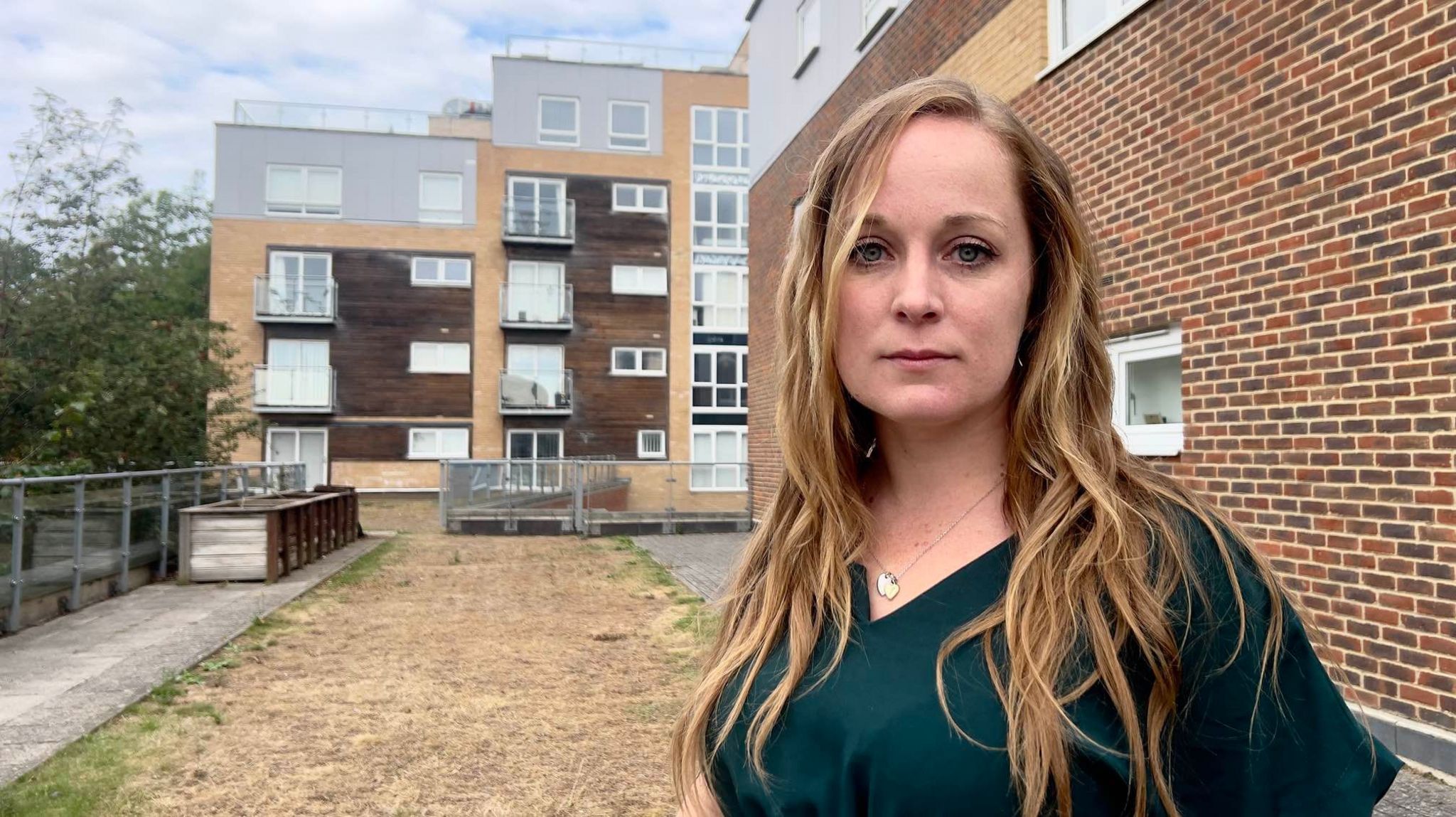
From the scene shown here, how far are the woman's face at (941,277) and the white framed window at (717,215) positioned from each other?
31984 mm

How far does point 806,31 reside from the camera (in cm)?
1377

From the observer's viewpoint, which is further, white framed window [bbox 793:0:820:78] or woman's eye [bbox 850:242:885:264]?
white framed window [bbox 793:0:820:78]

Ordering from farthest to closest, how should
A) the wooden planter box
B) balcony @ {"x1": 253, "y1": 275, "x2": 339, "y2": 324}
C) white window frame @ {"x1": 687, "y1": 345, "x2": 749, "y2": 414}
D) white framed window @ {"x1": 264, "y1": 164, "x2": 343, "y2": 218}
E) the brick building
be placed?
white window frame @ {"x1": 687, "y1": 345, "x2": 749, "y2": 414}
white framed window @ {"x1": 264, "y1": 164, "x2": 343, "y2": 218}
balcony @ {"x1": 253, "y1": 275, "x2": 339, "y2": 324}
the wooden planter box
the brick building

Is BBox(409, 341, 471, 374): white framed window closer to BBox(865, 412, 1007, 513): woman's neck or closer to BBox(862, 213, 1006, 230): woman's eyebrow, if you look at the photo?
BBox(865, 412, 1007, 513): woman's neck

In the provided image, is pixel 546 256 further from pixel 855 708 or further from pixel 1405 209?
pixel 855 708

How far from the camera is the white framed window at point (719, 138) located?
3300 centimetres

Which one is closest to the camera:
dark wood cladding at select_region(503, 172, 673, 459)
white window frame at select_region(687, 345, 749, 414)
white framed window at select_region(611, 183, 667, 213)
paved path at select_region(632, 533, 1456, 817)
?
paved path at select_region(632, 533, 1456, 817)

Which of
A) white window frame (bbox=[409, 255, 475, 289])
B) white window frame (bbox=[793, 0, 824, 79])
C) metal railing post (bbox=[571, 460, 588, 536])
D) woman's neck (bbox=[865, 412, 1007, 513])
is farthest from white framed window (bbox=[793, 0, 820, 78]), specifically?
white window frame (bbox=[409, 255, 475, 289])

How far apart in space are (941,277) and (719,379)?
3189 cm

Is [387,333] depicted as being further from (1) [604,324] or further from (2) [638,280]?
(2) [638,280]

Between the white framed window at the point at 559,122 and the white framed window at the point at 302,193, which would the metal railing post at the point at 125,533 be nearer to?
the white framed window at the point at 302,193

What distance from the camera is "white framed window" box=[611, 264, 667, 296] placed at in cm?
3256

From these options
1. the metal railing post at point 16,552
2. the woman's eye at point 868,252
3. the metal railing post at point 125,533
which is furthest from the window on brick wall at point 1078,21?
the metal railing post at point 125,533

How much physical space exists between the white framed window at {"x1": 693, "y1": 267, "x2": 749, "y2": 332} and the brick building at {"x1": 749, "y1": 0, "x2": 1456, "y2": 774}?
25.8 m
